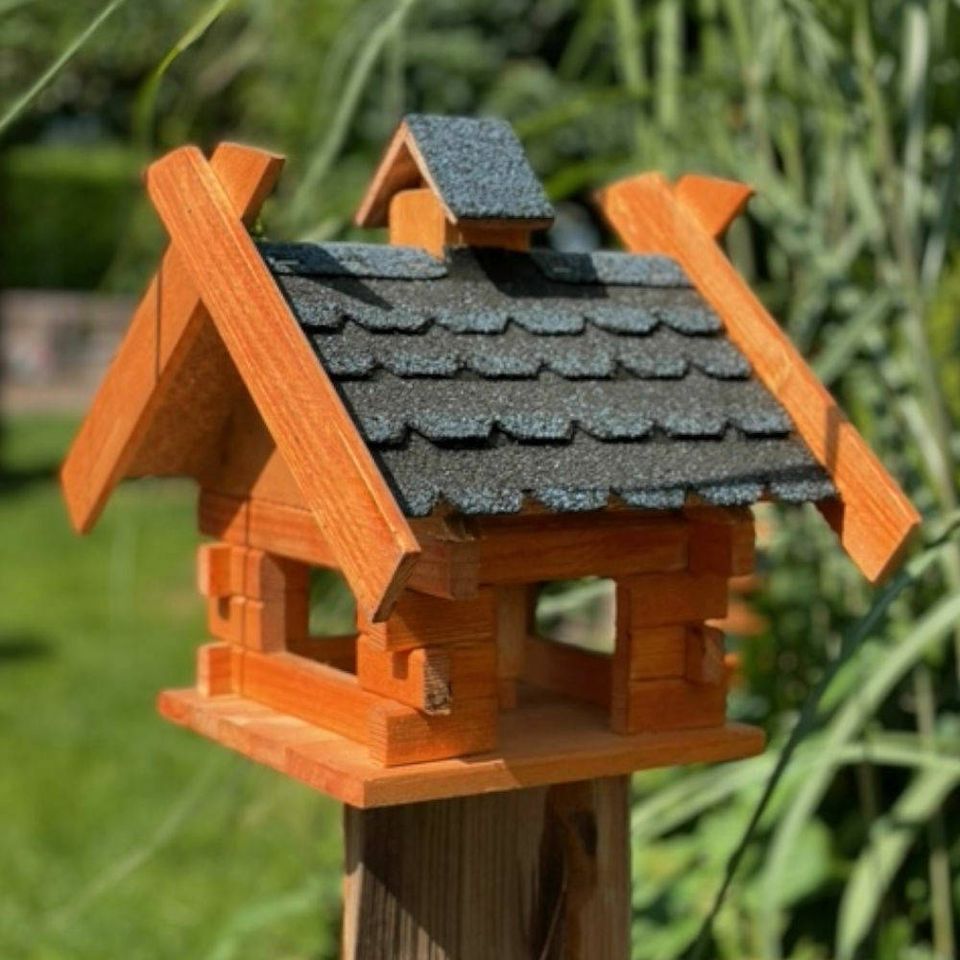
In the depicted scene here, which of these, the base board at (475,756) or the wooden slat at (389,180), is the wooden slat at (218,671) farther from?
the wooden slat at (389,180)

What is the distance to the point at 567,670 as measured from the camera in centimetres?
151

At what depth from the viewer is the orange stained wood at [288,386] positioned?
1087 mm

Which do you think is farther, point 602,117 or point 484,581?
point 602,117

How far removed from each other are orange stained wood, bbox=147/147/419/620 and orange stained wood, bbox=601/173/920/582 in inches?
13.9

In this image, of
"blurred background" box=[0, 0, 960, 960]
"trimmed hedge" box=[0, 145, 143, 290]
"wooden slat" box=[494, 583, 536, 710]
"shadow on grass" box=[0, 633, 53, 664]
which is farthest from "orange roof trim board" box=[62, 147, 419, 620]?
"trimmed hedge" box=[0, 145, 143, 290]

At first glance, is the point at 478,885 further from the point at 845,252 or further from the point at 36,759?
the point at 36,759

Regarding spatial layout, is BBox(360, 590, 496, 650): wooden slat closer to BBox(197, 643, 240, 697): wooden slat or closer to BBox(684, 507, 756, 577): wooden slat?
BBox(684, 507, 756, 577): wooden slat

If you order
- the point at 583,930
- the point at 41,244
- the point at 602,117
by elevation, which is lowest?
the point at 583,930

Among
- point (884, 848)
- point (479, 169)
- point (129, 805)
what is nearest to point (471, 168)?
point (479, 169)

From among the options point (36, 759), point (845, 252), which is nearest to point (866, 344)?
point (845, 252)

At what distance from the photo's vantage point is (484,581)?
126 centimetres

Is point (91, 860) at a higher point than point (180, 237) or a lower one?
lower

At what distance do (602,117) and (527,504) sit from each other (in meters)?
2.50

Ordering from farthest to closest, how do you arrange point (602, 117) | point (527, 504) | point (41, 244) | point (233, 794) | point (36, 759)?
point (41, 244) → point (36, 759) → point (602, 117) → point (233, 794) → point (527, 504)
